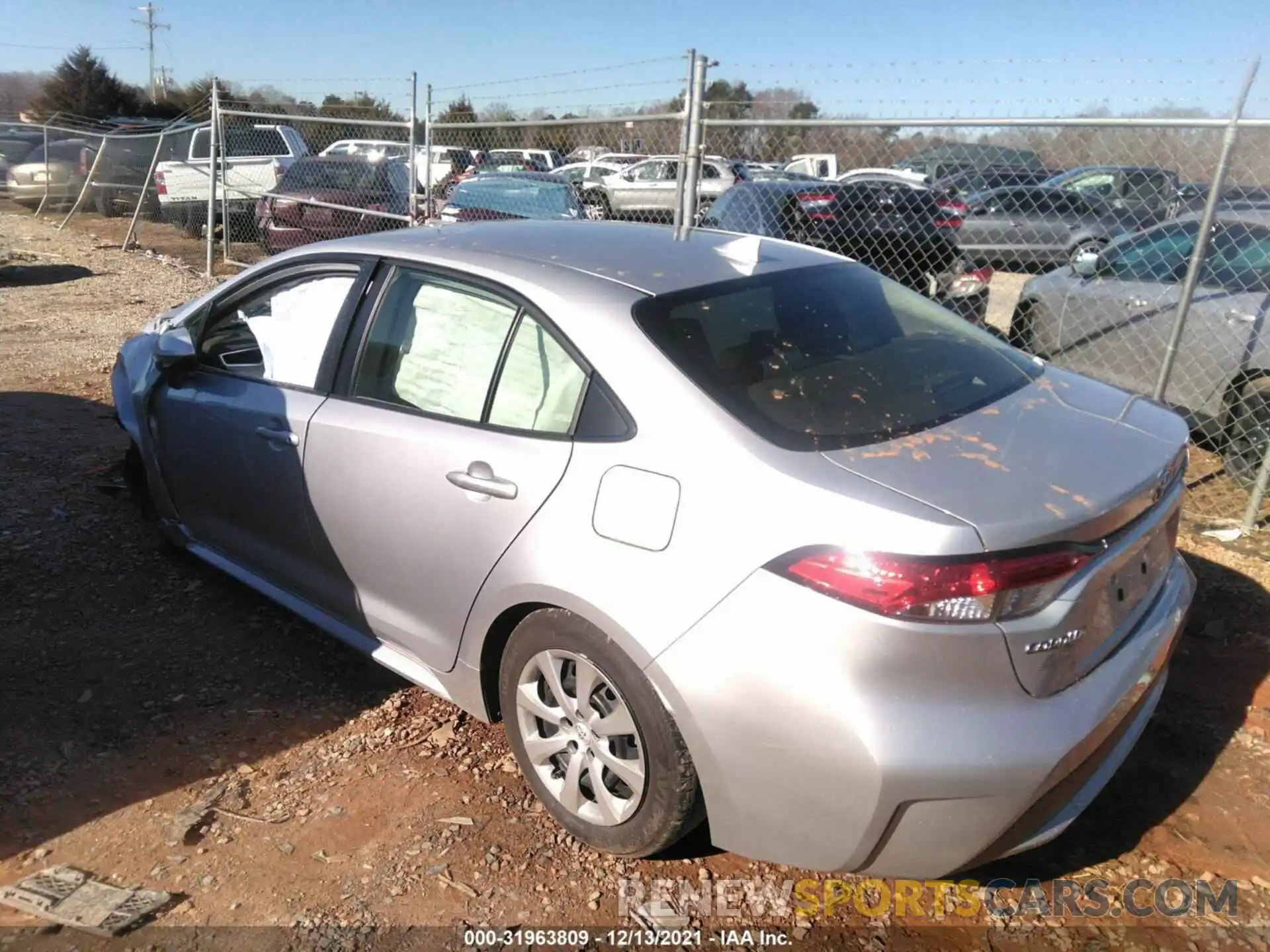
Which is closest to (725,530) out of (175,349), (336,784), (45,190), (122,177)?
(336,784)

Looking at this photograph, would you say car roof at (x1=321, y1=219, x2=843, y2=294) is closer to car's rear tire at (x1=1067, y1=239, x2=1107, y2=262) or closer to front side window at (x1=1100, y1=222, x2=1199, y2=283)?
front side window at (x1=1100, y1=222, x2=1199, y2=283)

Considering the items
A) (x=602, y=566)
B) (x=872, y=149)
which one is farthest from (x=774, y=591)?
(x=872, y=149)

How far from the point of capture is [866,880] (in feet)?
8.68

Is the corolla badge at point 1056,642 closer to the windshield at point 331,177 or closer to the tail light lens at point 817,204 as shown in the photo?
the tail light lens at point 817,204

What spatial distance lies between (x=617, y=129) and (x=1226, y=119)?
625 cm

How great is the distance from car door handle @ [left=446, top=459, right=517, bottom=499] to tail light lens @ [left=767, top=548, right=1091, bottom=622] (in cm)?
89

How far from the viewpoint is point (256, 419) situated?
11.4ft

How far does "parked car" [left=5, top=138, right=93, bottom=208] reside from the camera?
1839 cm

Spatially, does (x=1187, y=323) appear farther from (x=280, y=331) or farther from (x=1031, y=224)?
(x=1031, y=224)

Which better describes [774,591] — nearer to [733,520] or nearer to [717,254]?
[733,520]

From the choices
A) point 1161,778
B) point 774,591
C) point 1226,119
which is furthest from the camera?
Answer: point 1226,119

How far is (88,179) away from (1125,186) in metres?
17.6

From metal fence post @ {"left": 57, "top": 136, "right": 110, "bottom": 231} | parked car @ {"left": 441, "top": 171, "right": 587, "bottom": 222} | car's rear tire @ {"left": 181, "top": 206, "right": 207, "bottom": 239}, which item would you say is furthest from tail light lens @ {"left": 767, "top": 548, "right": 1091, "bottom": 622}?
metal fence post @ {"left": 57, "top": 136, "right": 110, "bottom": 231}

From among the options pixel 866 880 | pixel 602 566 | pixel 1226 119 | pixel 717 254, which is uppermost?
pixel 1226 119
